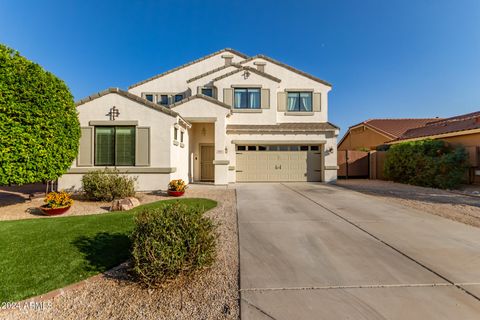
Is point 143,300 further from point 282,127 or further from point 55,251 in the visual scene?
point 282,127

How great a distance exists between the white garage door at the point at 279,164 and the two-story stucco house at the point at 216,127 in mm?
65

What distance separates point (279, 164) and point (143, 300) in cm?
1179

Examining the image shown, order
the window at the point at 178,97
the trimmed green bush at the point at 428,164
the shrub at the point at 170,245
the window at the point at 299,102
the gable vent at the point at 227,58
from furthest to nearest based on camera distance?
the gable vent at the point at 227,58 → the window at the point at 178,97 → the window at the point at 299,102 → the trimmed green bush at the point at 428,164 → the shrub at the point at 170,245

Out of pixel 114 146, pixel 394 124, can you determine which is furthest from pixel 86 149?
pixel 394 124

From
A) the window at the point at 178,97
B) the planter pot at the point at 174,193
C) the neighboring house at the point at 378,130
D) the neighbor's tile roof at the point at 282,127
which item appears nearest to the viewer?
the planter pot at the point at 174,193

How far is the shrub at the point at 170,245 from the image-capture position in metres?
2.82

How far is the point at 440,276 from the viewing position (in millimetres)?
3082

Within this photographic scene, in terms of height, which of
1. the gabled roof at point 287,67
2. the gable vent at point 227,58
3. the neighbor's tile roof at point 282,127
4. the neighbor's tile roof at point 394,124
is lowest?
the neighbor's tile roof at point 282,127

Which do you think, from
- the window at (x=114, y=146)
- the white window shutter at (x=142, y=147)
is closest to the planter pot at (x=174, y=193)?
the white window shutter at (x=142, y=147)

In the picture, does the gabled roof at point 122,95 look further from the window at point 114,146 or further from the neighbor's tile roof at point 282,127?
the neighbor's tile roof at point 282,127

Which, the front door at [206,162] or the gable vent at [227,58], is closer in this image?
the front door at [206,162]

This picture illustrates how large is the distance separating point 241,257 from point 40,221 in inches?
223

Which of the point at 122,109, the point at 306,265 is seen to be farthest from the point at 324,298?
the point at 122,109

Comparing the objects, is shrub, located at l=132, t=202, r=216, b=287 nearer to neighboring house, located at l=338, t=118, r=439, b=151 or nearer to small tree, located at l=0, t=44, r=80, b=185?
small tree, located at l=0, t=44, r=80, b=185
